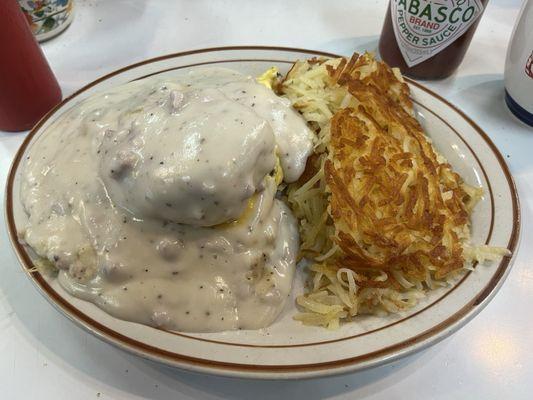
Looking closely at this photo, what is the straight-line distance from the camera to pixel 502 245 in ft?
4.07

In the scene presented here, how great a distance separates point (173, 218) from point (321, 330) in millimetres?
470

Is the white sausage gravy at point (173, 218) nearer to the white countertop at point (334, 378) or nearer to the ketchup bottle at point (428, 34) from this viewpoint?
the white countertop at point (334, 378)

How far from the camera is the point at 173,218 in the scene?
1159mm

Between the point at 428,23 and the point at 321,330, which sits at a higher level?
the point at 428,23

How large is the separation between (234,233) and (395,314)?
464mm

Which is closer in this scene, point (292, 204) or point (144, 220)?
point (144, 220)

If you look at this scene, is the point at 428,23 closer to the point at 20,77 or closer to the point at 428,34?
the point at 428,34

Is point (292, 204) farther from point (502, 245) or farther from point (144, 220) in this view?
point (502, 245)

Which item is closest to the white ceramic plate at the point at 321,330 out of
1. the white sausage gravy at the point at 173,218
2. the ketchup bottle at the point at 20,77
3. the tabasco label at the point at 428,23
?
the white sausage gravy at the point at 173,218

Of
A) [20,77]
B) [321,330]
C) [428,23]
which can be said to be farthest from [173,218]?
[428,23]

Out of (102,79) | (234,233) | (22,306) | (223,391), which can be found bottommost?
(223,391)

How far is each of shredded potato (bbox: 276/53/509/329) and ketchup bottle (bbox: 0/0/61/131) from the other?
102cm

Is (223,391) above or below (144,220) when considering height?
below

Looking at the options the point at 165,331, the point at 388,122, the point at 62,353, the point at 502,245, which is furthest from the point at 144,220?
the point at 502,245
